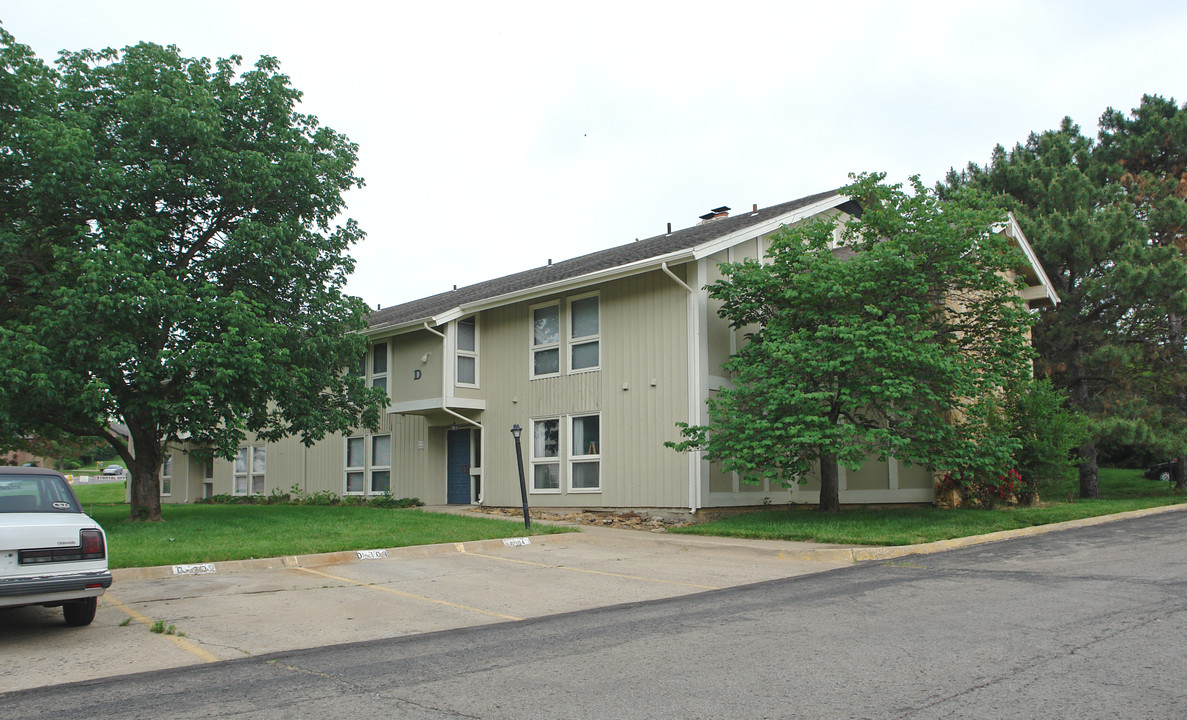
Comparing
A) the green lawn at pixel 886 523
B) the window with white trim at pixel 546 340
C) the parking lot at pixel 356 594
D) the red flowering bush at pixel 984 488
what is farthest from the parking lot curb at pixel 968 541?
the window with white trim at pixel 546 340

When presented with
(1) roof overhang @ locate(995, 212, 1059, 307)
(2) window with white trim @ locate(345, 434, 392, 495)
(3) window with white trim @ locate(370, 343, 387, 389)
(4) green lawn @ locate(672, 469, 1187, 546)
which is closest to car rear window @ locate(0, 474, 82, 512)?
(4) green lawn @ locate(672, 469, 1187, 546)

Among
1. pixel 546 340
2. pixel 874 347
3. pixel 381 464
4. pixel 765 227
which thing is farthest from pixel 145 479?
pixel 874 347

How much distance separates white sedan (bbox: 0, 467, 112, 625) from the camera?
22.1ft

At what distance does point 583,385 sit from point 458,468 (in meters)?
4.61

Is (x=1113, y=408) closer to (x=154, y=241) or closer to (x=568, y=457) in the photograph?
(x=568, y=457)

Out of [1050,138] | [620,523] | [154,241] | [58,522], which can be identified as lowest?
[620,523]

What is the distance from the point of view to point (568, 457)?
1880 centimetres

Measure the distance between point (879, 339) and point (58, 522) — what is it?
450 inches

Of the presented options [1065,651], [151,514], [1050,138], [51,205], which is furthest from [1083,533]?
[1050,138]

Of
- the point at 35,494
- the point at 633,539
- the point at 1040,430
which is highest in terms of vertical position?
the point at 1040,430

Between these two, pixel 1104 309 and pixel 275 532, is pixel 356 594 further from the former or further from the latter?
pixel 1104 309

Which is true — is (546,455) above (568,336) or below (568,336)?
below

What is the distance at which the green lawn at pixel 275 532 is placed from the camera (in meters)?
11.5

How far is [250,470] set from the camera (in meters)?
27.5
